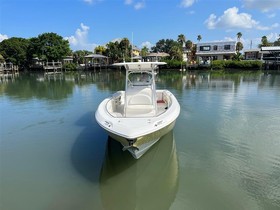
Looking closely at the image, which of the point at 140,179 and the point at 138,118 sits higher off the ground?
the point at 138,118

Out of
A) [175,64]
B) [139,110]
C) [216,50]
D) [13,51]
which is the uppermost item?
[216,50]

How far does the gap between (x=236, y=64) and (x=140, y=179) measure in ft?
162

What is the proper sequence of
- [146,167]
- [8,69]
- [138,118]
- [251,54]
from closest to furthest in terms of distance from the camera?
[146,167], [138,118], [8,69], [251,54]

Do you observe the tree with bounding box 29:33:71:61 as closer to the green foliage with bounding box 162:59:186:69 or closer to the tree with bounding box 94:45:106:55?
the tree with bounding box 94:45:106:55

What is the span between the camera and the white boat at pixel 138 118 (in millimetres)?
6039

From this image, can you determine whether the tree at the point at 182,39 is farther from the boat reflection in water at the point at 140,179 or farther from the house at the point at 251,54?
the boat reflection in water at the point at 140,179

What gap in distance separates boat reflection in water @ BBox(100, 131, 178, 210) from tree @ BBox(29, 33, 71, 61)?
54.3 meters

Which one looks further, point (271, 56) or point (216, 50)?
point (216, 50)

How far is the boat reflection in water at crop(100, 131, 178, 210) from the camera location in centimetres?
539

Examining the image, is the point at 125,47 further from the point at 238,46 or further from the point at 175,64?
the point at 238,46

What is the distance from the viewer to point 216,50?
59531 millimetres

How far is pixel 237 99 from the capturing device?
54.7 ft

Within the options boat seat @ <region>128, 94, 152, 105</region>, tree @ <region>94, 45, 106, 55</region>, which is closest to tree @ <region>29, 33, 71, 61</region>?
tree @ <region>94, 45, 106, 55</region>

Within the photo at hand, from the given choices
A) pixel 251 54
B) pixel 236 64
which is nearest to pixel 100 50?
pixel 236 64
